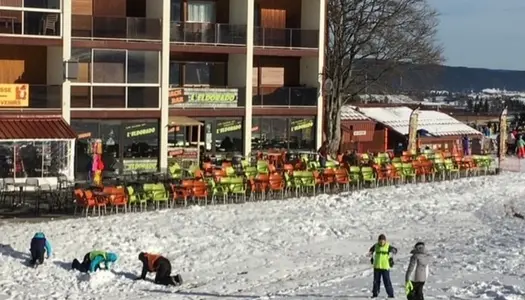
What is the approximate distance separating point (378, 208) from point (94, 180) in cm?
1042

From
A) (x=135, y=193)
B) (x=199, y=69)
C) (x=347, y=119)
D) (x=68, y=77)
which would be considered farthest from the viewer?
(x=347, y=119)

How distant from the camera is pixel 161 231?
1035 inches

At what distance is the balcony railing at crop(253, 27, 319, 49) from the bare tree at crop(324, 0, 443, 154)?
22.9ft

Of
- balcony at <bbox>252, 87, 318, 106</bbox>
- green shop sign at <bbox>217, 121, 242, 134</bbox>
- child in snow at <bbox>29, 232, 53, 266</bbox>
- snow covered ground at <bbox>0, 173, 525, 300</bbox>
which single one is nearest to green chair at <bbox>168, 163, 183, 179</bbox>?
snow covered ground at <bbox>0, 173, 525, 300</bbox>

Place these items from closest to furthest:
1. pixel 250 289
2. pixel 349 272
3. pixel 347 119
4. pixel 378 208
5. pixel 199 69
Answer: pixel 250 289 → pixel 349 272 → pixel 378 208 → pixel 199 69 → pixel 347 119

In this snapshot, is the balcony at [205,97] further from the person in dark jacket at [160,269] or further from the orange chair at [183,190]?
the person in dark jacket at [160,269]

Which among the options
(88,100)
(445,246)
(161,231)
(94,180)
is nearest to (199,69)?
(88,100)

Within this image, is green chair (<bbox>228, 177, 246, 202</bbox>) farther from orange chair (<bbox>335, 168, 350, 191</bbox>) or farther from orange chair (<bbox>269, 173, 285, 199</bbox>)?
orange chair (<bbox>335, 168, 350, 191</bbox>)

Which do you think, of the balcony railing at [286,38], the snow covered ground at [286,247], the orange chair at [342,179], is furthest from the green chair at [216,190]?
the balcony railing at [286,38]

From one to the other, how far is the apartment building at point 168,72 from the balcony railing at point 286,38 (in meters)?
0.05

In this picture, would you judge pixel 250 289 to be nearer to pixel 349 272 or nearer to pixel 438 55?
pixel 349 272

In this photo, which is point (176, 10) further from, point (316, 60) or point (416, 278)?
point (416, 278)

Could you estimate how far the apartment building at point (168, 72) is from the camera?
35.5 metres

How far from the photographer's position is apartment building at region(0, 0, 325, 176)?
35500mm
